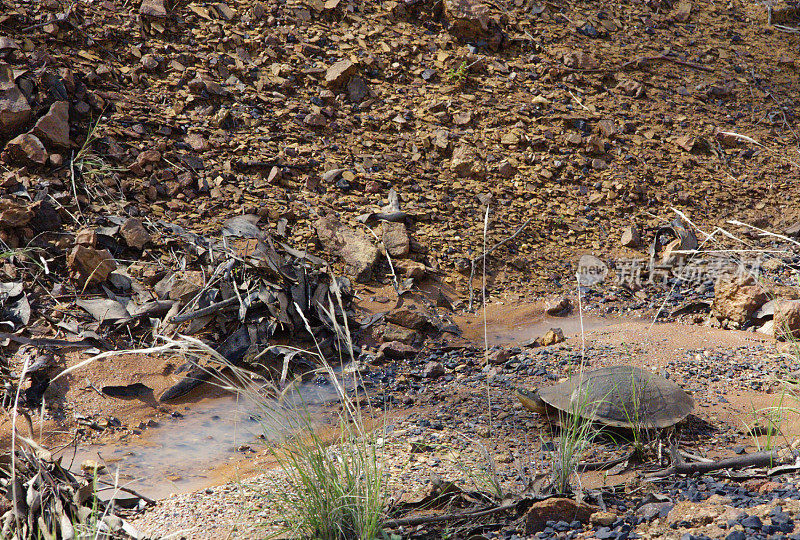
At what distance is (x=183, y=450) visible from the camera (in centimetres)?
267

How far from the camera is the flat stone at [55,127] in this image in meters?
3.90

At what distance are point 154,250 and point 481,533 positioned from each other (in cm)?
264

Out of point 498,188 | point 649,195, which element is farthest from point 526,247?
point 649,195

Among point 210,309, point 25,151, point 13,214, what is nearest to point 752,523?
point 210,309

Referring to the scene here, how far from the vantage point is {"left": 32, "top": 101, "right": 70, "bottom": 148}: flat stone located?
12.8 feet

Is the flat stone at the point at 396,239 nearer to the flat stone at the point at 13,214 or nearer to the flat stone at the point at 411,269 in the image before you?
the flat stone at the point at 411,269

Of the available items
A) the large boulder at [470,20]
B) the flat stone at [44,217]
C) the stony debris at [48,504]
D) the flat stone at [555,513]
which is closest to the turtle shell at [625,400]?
the flat stone at [555,513]

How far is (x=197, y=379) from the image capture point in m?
3.02

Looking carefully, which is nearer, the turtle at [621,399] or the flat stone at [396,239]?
the turtle at [621,399]

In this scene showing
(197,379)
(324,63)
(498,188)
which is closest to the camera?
(197,379)

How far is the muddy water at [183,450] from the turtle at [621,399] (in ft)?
3.37

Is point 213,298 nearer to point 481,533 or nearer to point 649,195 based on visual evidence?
point 481,533

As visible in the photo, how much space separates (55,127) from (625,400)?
363 centimetres

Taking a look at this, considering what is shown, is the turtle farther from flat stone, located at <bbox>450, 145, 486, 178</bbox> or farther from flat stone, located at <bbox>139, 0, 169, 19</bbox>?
flat stone, located at <bbox>139, 0, 169, 19</bbox>
